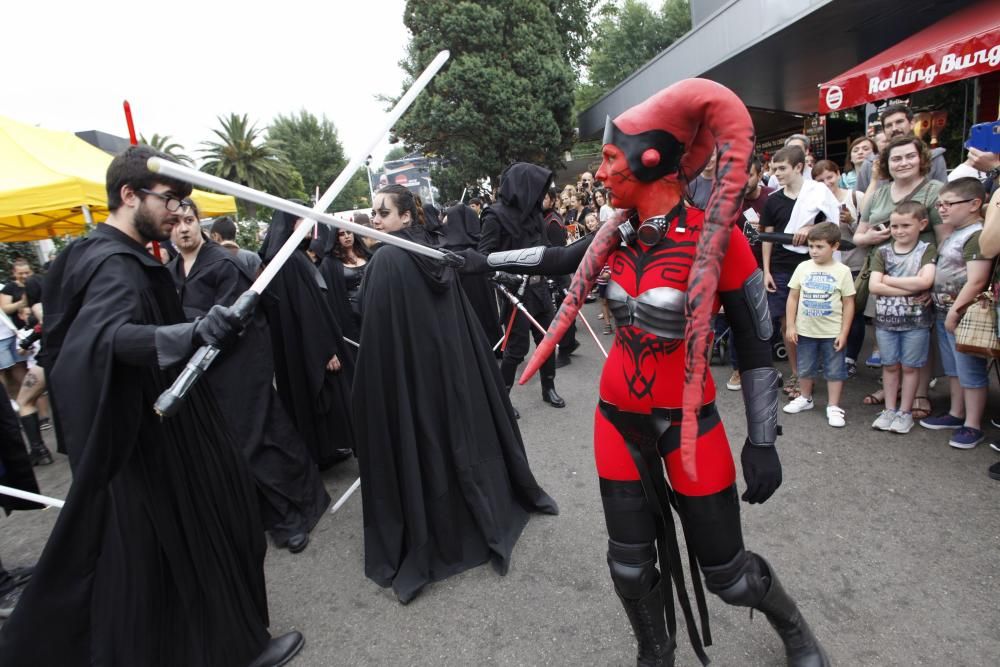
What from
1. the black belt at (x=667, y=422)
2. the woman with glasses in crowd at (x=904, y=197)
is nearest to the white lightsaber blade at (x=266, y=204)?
the black belt at (x=667, y=422)

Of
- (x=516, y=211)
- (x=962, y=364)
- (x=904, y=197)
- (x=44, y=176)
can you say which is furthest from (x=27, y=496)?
(x=904, y=197)

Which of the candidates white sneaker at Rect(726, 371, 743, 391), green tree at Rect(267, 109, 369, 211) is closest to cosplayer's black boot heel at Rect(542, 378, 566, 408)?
white sneaker at Rect(726, 371, 743, 391)

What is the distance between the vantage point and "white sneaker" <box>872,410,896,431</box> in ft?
12.7

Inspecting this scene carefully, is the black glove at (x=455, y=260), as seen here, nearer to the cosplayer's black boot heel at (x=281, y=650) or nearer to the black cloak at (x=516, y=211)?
the cosplayer's black boot heel at (x=281, y=650)

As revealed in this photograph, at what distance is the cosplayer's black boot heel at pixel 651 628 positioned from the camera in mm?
1868

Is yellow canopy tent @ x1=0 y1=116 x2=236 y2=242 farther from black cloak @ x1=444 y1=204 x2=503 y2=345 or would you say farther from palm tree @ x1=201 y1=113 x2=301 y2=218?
palm tree @ x1=201 y1=113 x2=301 y2=218

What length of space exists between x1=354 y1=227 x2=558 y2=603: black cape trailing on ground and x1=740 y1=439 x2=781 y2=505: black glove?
1.52 metres

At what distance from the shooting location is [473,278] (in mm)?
6137

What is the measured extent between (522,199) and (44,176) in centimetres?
571

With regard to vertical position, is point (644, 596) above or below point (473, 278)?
below

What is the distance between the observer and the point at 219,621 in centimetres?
213

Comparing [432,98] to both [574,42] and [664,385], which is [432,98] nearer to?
[574,42]

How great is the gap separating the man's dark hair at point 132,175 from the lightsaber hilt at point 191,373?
26.2 inches

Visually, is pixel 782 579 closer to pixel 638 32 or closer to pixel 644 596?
pixel 644 596
